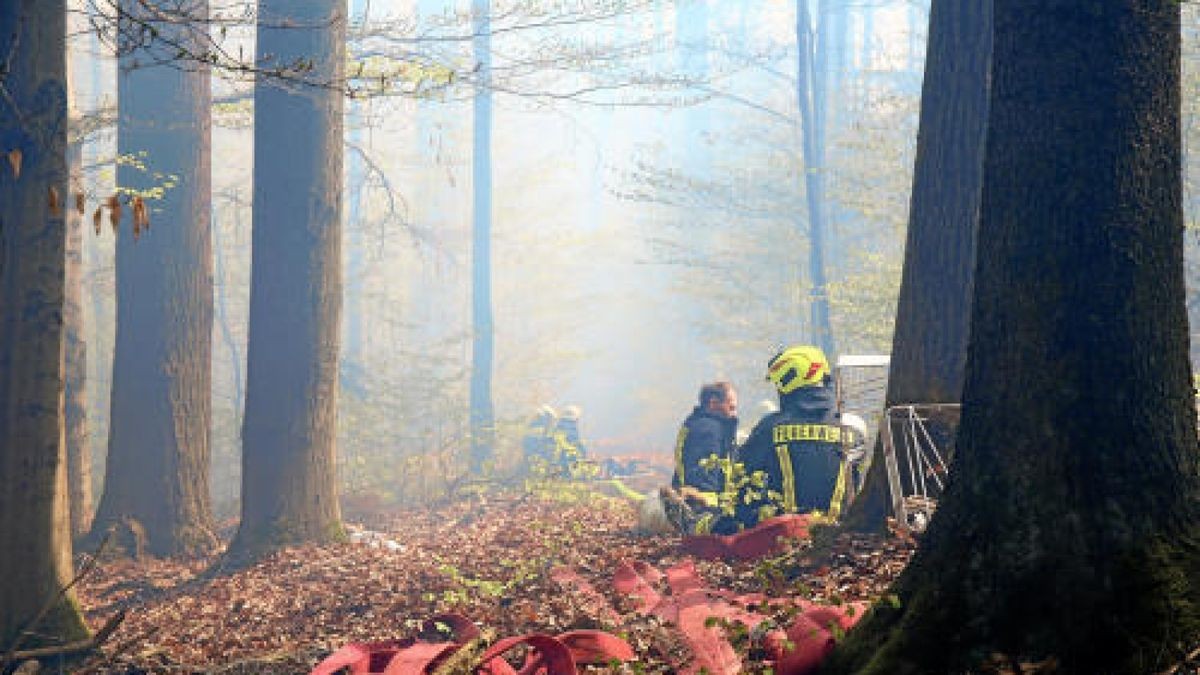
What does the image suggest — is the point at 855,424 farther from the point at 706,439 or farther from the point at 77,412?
the point at 77,412

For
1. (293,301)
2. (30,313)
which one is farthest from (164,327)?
(30,313)

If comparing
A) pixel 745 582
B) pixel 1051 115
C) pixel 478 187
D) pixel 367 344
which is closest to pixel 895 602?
pixel 1051 115

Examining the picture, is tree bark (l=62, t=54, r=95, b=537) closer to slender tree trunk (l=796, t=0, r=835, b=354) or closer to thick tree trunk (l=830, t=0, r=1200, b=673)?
thick tree trunk (l=830, t=0, r=1200, b=673)

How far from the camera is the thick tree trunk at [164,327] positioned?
11445 millimetres

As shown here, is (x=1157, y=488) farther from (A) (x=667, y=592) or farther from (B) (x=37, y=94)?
(B) (x=37, y=94)

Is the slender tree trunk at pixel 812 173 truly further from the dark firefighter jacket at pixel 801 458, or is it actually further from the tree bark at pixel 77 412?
the tree bark at pixel 77 412

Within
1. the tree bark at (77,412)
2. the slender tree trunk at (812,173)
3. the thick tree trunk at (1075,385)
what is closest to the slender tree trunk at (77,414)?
the tree bark at (77,412)

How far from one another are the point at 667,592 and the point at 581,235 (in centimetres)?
3508

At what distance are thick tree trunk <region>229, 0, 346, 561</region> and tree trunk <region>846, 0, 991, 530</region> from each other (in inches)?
238

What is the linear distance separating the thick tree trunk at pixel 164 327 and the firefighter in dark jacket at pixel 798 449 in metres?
5.91

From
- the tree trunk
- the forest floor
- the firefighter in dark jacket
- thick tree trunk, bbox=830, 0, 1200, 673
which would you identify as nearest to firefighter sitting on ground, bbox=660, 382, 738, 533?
the forest floor

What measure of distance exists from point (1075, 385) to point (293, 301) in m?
8.72

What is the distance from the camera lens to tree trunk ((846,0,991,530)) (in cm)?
719

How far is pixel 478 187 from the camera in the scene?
27.8 m
